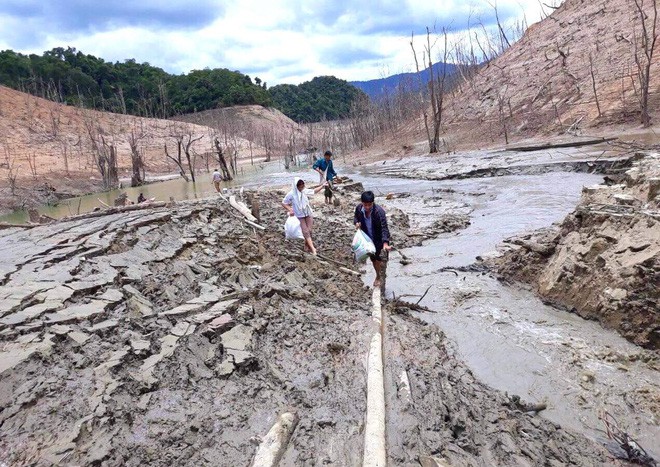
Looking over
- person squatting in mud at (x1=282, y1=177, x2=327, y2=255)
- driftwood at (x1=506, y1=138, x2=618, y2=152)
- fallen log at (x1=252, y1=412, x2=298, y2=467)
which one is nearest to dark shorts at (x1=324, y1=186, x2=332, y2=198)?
person squatting in mud at (x1=282, y1=177, x2=327, y2=255)

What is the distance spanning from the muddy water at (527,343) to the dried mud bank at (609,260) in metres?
0.20

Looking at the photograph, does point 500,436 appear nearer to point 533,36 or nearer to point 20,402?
point 20,402

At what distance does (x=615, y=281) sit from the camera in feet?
15.2

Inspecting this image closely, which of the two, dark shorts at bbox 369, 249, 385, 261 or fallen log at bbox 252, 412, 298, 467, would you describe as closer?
fallen log at bbox 252, 412, 298, 467

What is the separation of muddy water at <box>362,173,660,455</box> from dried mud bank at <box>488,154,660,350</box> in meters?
0.20

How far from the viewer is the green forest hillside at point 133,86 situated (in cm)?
5272

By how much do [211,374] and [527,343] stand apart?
3.08 m

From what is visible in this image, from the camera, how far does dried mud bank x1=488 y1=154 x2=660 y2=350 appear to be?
432 centimetres

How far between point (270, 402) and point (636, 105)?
960 inches

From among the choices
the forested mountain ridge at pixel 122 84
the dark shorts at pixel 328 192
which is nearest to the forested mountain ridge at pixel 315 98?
the forested mountain ridge at pixel 122 84

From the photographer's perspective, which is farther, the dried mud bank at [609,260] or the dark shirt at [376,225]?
the dark shirt at [376,225]

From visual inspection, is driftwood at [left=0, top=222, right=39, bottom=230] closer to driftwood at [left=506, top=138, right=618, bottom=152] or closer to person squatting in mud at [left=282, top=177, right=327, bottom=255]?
person squatting in mud at [left=282, top=177, right=327, bottom=255]

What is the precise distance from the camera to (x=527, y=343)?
15.0 ft

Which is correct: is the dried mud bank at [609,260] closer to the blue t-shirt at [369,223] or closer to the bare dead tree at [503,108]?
the blue t-shirt at [369,223]
